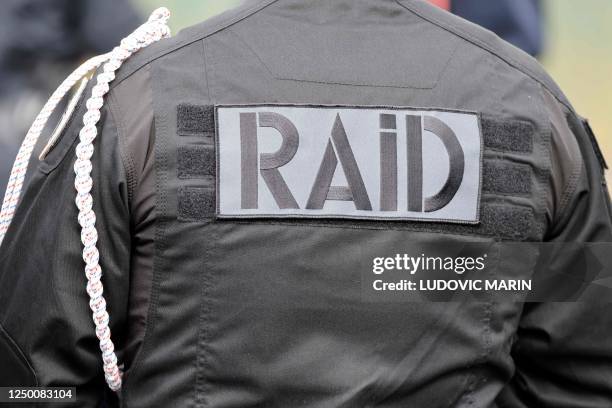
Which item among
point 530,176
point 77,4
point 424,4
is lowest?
point 530,176

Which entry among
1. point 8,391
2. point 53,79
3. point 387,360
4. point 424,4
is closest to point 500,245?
point 387,360

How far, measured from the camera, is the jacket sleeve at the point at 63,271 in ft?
4.22

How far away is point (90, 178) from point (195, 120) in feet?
0.47

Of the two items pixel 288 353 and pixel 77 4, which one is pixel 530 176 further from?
pixel 77 4

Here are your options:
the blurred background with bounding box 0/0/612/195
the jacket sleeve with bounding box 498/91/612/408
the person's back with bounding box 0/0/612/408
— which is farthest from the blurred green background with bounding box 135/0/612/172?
the person's back with bounding box 0/0/612/408

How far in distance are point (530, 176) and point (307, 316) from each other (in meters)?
0.35

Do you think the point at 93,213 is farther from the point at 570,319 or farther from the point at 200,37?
the point at 570,319

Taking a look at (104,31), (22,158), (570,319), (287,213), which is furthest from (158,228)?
(104,31)

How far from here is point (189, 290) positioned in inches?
50.3

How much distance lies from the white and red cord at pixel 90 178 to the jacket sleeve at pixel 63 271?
0.5 inches

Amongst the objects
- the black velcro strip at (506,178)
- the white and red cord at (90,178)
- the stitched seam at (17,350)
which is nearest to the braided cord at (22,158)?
the white and red cord at (90,178)

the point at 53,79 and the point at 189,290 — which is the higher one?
the point at 53,79

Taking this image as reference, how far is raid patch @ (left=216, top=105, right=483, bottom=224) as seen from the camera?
129 cm

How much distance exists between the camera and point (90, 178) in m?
1.28
